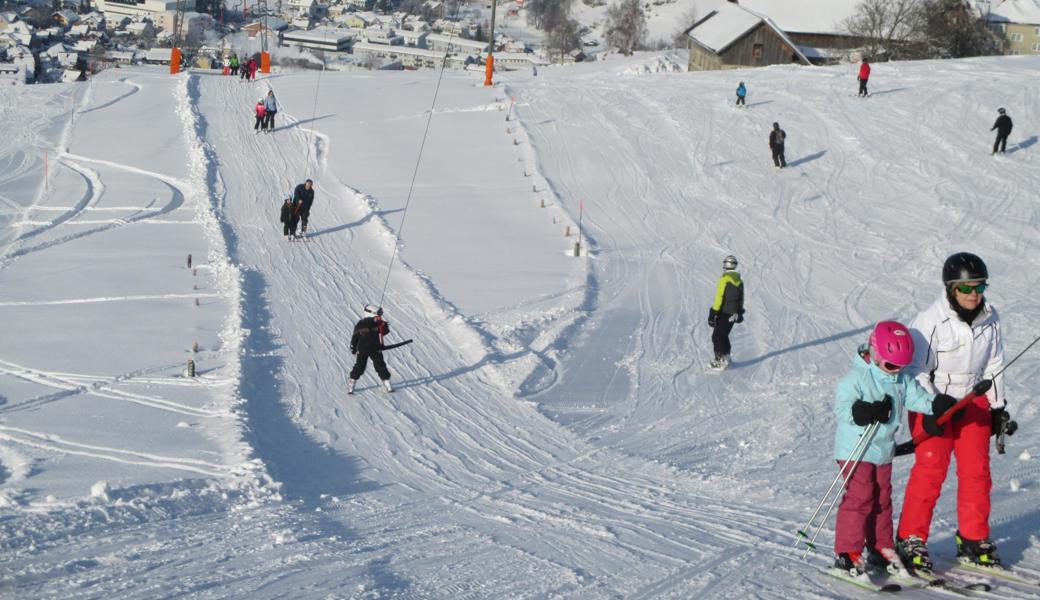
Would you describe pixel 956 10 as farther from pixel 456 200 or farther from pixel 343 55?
pixel 343 55

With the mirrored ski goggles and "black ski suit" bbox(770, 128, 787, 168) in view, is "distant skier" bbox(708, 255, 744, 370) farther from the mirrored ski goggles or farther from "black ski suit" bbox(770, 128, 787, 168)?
"black ski suit" bbox(770, 128, 787, 168)

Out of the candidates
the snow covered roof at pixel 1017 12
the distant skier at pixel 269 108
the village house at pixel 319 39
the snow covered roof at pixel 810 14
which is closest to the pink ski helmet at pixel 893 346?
the distant skier at pixel 269 108

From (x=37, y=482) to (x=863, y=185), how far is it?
2189 cm

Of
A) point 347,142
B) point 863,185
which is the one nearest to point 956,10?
point 863,185

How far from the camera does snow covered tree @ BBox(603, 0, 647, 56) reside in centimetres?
10462

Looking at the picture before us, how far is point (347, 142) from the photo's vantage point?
96.6 ft

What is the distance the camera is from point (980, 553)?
623cm

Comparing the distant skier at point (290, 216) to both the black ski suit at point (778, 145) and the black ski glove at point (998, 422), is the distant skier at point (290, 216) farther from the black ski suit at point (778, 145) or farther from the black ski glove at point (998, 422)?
the black ski glove at point (998, 422)

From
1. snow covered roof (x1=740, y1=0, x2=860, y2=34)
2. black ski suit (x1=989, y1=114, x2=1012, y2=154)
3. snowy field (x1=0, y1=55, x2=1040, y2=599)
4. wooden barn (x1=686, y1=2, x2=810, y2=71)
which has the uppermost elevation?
snow covered roof (x1=740, y1=0, x2=860, y2=34)

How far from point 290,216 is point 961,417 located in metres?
16.1

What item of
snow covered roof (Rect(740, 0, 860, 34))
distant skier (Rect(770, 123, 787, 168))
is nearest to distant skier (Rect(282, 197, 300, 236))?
distant skier (Rect(770, 123, 787, 168))

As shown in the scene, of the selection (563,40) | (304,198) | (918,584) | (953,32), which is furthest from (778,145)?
(563,40)

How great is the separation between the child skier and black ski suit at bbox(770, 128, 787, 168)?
21.2 meters

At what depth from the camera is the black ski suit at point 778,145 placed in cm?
2647
